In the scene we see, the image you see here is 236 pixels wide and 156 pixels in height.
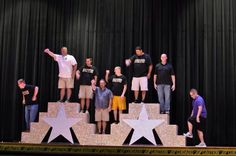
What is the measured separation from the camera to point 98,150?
24.8 feet

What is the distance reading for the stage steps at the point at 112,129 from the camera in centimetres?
980

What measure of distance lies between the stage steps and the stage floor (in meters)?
1.99

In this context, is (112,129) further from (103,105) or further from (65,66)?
(65,66)

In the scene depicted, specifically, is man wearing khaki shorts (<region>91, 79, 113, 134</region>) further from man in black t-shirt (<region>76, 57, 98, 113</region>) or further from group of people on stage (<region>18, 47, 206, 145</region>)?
man in black t-shirt (<region>76, 57, 98, 113</region>)

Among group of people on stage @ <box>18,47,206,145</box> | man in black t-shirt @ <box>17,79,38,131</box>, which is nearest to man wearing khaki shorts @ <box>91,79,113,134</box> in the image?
group of people on stage @ <box>18,47,206,145</box>

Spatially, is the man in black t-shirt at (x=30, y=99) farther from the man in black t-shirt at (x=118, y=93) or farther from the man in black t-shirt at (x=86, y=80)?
the man in black t-shirt at (x=118, y=93)

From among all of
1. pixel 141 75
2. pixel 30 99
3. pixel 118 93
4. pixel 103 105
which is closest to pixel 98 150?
pixel 103 105

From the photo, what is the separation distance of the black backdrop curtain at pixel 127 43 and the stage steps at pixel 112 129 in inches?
78.0

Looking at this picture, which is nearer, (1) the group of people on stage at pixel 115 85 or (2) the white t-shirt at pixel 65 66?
(1) the group of people on stage at pixel 115 85

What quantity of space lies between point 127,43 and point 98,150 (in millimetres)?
5499

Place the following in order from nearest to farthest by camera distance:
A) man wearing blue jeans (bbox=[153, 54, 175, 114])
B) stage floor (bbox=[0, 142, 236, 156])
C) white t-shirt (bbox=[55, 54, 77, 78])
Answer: stage floor (bbox=[0, 142, 236, 156]) < man wearing blue jeans (bbox=[153, 54, 175, 114]) < white t-shirt (bbox=[55, 54, 77, 78])

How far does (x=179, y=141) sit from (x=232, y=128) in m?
2.38

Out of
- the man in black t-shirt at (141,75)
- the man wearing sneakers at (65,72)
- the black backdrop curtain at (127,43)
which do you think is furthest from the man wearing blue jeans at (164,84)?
the man wearing sneakers at (65,72)

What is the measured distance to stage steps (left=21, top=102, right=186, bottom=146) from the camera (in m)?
9.80
